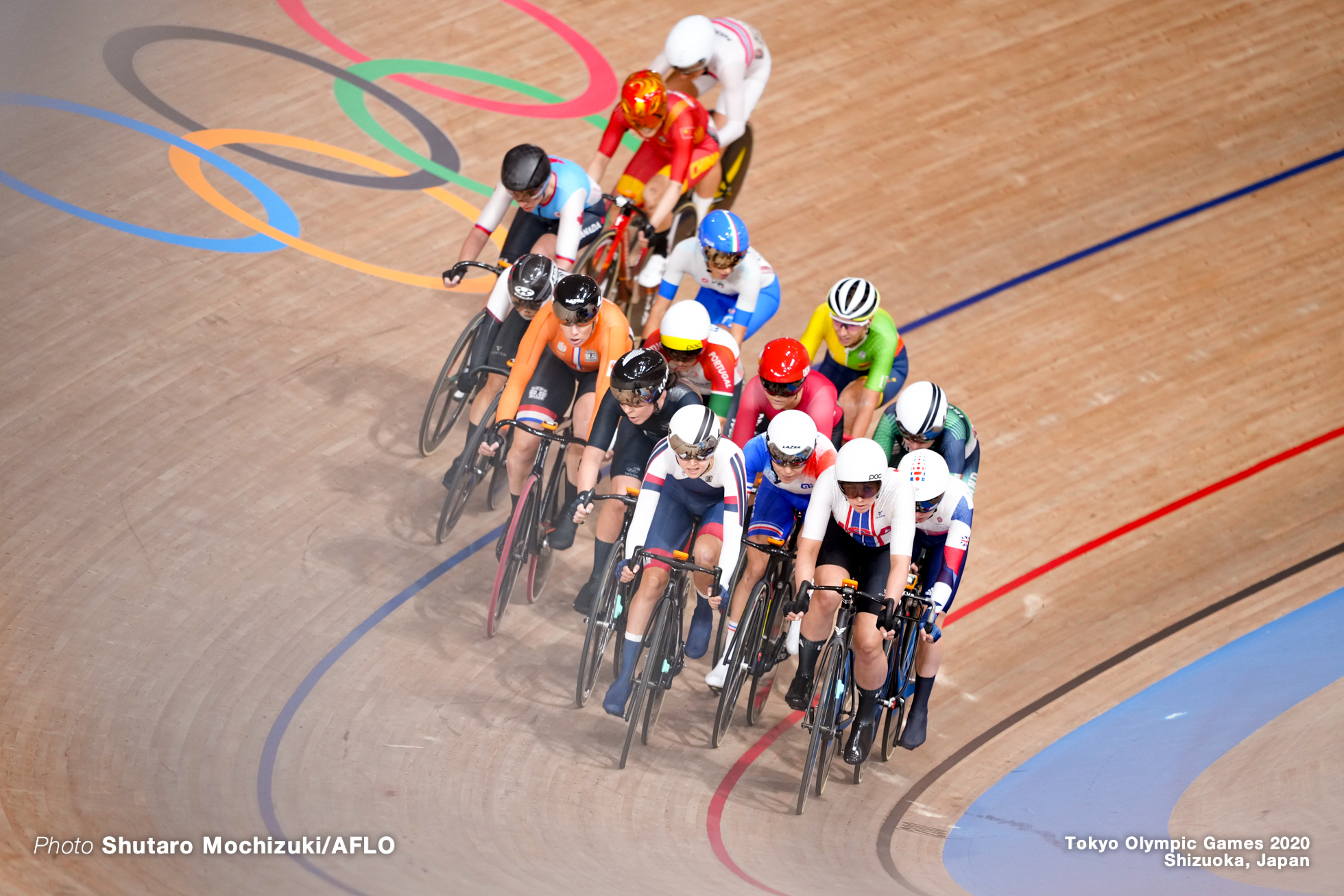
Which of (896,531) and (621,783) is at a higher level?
(896,531)

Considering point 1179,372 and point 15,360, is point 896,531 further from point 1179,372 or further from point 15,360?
point 15,360

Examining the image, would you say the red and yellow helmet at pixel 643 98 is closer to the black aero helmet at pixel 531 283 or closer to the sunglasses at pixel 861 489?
the black aero helmet at pixel 531 283

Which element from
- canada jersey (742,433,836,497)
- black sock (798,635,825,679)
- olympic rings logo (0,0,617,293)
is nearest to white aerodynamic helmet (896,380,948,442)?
canada jersey (742,433,836,497)

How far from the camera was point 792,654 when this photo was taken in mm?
5164

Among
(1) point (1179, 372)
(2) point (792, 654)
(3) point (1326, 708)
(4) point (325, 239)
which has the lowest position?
(2) point (792, 654)

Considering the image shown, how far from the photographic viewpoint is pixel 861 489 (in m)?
4.34

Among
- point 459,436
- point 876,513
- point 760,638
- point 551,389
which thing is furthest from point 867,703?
point 459,436

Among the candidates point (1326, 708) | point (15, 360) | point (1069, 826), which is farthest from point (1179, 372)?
point (15, 360)

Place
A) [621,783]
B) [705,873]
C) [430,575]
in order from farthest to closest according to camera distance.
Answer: [430,575] → [621,783] → [705,873]

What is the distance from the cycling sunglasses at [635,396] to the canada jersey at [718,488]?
0.17 meters

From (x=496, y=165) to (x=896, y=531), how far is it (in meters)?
4.46

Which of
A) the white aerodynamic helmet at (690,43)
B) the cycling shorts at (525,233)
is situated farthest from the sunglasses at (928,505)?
the white aerodynamic helmet at (690,43)

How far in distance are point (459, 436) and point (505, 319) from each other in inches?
32.9

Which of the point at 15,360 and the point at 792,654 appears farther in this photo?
the point at 15,360
